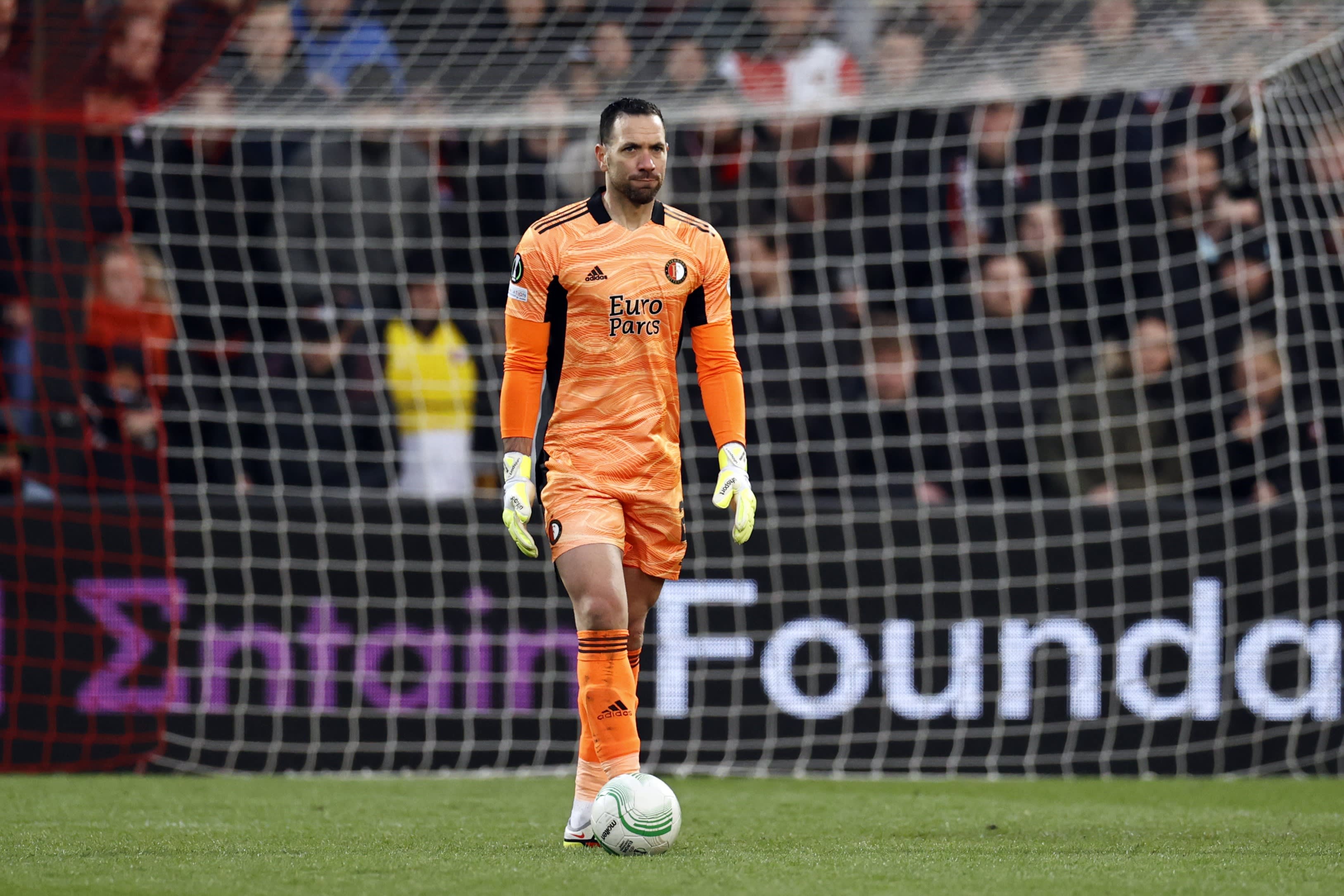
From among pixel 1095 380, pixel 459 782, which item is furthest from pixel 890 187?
pixel 459 782

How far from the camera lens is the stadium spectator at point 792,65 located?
8.52m

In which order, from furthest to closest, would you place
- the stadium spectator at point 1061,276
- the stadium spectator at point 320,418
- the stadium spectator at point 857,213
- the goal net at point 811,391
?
the stadium spectator at point 857,213, the stadium spectator at point 1061,276, the stadium spectator at point 320,418, the goal net at point 811,391

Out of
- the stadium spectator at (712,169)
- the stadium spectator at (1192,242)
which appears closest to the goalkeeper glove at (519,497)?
the stadium spectator at (712,169)

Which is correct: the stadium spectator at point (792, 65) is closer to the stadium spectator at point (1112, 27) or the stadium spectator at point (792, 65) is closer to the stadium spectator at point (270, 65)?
the stadium spectator at point (1112, 27)

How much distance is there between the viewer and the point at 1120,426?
862cm

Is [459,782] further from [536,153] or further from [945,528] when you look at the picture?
[536,153]

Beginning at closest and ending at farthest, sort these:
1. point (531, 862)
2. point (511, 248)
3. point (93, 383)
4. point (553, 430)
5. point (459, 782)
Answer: point (531, 862), point (553, 430), point (459, 782), point (93, 383), point (511, 248)

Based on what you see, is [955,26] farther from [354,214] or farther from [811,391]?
[354,214]

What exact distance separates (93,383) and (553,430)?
403cm

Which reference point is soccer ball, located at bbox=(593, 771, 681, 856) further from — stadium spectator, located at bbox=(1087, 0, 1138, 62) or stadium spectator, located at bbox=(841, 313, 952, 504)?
stadium spectator, located at bbox=(1087, 0, 1138, 62)

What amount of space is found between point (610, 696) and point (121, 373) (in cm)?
440

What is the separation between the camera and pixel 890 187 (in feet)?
30.3

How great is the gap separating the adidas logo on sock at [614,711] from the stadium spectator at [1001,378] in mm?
4011

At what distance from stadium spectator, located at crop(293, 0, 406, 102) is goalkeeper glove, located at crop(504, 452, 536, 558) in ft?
12.4
